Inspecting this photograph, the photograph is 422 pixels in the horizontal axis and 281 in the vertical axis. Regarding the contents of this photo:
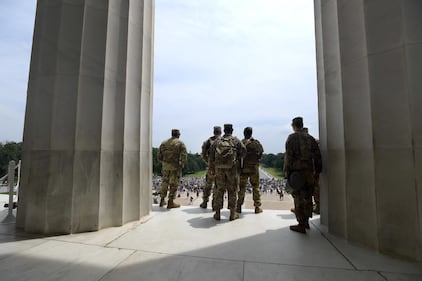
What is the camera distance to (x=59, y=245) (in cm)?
395

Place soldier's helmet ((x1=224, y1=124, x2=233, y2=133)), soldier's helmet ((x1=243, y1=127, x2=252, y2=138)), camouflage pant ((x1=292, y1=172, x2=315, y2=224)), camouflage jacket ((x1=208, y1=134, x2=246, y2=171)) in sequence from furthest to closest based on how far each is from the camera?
soldier's helmet ((x1=243, y1=127, x2=252, y2=138)), soldier's helmet ((x1=224, y1=124, x2=233, y2=133)), camouflage jacket ((x1=208, y1=134, x2=246, y2=171)), camouflage pant ((x1=292, y1=172, x2=315, y2=224))

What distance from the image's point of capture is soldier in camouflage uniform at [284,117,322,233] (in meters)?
4.83

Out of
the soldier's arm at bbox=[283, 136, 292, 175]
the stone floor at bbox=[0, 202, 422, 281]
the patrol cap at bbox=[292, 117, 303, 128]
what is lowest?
the stone floor at bbox=[0, 202, 422, 281]

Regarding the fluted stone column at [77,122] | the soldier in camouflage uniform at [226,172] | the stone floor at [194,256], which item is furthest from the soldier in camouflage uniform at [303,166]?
the fluted stone column at [77,122]

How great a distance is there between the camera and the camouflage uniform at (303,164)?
483 centimetres

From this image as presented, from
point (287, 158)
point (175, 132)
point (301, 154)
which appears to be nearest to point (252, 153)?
point (287, 158)

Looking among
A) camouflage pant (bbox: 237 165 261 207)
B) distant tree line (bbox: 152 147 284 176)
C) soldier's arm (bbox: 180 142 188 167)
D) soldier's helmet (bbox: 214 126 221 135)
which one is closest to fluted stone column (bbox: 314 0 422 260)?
camouflage pant (bbox: 237 165 261 207)

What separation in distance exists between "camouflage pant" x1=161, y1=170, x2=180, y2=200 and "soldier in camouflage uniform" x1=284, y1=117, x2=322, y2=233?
3.91m

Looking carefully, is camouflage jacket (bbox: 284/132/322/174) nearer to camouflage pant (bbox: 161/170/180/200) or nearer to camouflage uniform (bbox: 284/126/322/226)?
camouflage uniform (bbox: 284/126/322/226)

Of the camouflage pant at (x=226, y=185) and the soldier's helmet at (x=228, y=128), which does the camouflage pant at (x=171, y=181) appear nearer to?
the camouflage pant at (x=226, y=185)

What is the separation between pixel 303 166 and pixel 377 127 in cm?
160

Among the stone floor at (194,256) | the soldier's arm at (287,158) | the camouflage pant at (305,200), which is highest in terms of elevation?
the soldier's arm at (287,158)

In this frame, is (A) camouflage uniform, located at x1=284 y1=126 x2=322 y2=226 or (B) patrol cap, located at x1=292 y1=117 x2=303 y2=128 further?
(B) patrol cap, located at x1=292 y1=117 x2=303 y2=128

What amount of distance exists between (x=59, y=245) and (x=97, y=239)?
2.06 feet
